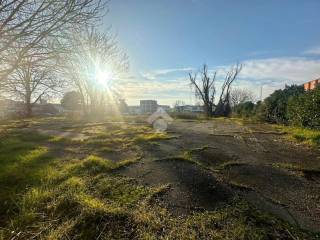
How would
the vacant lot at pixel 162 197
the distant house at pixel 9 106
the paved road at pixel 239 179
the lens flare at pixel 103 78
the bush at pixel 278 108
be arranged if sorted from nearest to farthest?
1. the vacant lot at pixel 162 197
2. the paved road at pixel 239 179
3. the distant house at pixel 9 106
4. the bush at pixel 278 108
5. the lens flare at pixel 103 78

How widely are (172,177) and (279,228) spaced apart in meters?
1.39

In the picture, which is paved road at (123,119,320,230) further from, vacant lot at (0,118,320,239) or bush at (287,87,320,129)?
bush at (287,87,320,129)

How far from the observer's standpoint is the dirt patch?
6.46 feet

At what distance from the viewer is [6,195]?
2.21 m

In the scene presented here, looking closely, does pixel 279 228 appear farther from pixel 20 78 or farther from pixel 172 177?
pixel 20 78

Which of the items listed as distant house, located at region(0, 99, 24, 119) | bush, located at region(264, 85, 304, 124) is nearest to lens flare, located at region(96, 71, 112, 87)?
distant house, located at region(0, 99, 24, 119)

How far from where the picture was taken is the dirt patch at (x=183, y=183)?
197 cm

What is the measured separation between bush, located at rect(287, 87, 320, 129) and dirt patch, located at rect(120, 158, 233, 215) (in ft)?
Result: 19.3

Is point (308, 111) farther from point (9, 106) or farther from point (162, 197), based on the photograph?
point (9, 106)

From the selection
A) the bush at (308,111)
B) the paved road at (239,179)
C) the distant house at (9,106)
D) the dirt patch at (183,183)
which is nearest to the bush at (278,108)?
the bush at (308,111)

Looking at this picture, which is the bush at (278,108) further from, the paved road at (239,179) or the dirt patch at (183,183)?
the dirt patch at (183,183)

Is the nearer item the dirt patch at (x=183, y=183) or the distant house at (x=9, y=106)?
the dirt patch at (x=183, y=183)

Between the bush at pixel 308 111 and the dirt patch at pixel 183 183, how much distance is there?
5.87 m

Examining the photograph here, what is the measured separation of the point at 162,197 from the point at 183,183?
1.44 feet
